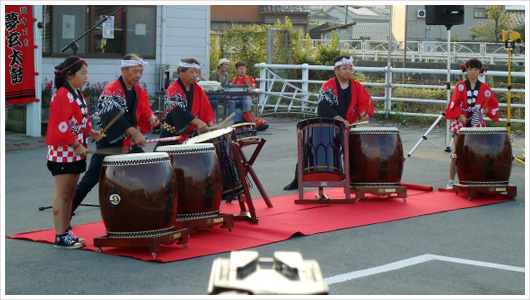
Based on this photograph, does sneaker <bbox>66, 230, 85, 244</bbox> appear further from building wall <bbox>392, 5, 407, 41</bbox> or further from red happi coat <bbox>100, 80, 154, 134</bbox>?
building wall <bbox>392, 5, 407, 41</bbox>

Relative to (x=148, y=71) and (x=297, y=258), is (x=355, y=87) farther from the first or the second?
(x=148, y=71)

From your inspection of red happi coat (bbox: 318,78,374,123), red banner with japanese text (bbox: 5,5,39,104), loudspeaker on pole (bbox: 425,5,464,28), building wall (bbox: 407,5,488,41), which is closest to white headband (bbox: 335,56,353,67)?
red happi coat (bbox: 318,78,374,123)

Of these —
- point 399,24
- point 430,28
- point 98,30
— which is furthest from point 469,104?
point 430,28

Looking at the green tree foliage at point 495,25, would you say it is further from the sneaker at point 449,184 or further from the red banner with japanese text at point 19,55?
the sneaker at point 449,184

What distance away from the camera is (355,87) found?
9.76 metres

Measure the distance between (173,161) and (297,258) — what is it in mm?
4654

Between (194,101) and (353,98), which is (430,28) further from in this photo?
(194,101)

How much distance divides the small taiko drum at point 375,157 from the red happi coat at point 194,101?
6.11ft

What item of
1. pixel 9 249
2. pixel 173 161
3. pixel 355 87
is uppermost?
pixel 355 87

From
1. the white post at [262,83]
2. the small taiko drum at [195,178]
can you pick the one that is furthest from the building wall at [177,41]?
the small taiko drum at [195,178]

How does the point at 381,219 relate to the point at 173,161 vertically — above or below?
below

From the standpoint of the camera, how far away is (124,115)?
750 centimetres

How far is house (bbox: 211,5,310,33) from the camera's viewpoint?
165ft

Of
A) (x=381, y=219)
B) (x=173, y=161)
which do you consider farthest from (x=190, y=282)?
(x=381, y=219)
